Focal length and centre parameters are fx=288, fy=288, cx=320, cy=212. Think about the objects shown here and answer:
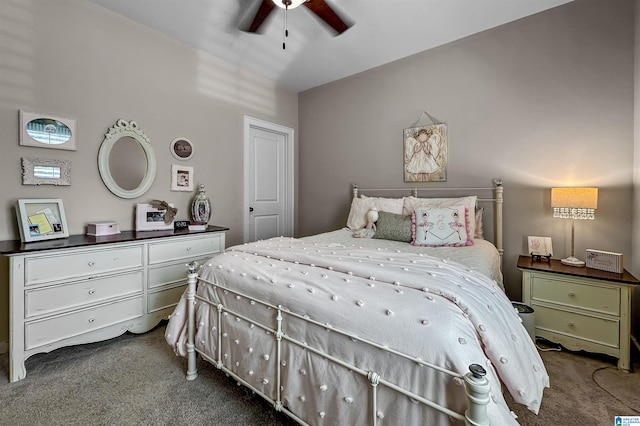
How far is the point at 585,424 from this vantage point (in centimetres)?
144

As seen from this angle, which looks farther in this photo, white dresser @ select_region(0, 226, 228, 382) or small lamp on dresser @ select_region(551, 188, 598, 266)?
small lamp on dresser @ select_region(551, 188, 598, 266)

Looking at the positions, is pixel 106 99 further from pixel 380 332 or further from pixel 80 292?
pixel 380 332

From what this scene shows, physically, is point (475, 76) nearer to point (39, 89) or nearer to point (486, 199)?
point (486, 199)

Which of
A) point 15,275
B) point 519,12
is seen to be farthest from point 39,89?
point 519,12

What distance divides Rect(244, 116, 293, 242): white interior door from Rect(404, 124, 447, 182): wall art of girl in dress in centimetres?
174

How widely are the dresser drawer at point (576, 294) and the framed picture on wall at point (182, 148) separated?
11.0ft

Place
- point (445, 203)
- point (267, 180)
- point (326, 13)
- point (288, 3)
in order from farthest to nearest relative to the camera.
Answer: point (267, 180) → point (445, 203) → point (326, 13) → point (288, 3)

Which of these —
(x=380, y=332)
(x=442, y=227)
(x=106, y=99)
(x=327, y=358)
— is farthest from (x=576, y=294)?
(x=106, y=99)

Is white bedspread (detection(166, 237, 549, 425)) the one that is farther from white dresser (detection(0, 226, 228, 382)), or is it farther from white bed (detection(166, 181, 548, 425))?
white dresser (detection(0, 226, 228, 382))

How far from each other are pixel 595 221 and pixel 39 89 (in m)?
4.46

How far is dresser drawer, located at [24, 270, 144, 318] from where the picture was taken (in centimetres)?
184

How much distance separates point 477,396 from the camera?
0.76 meters

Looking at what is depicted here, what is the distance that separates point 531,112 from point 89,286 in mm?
3845

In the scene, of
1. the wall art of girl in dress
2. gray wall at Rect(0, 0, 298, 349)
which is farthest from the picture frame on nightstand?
gray wall at Rect(0, 0, 298, 349)
